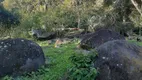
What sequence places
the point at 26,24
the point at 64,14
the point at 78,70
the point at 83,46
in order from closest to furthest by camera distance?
the point at 78,70 < the point at 83,46 < the point at 26,24 < the point at 64,14

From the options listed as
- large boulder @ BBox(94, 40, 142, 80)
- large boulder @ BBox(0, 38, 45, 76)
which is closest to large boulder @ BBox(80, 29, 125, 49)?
large boulder @ BBox(0, 38, 45, 76)

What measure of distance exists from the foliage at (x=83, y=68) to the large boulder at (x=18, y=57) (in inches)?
48.7

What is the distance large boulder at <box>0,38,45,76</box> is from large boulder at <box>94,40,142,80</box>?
168 centimetres

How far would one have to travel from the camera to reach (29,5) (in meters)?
26.5

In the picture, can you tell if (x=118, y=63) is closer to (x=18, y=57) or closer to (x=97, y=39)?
(x=18, y=57)

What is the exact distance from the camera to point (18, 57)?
19.4ft

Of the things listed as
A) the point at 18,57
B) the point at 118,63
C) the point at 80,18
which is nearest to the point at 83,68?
the point at 118,63

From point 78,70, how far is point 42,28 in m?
11.0

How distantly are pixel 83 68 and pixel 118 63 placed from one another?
2.34 feet

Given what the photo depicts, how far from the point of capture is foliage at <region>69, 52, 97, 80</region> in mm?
4906

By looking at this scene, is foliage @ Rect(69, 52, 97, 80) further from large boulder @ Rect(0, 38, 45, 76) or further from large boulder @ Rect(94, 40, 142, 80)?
large boulder @ Rect(0, 38, 45, 76)

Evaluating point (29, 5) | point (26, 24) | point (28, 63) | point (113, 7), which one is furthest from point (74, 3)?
point (28, 63)

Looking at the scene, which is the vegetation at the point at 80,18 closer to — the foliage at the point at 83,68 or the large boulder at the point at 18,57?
the large boulder at the point at 18,57

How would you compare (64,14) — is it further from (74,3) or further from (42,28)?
(42,28)
